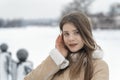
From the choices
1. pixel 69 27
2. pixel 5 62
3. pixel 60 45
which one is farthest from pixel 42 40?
pixel 69 27

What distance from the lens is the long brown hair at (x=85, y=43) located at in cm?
138

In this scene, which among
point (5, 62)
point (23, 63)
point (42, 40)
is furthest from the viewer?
point (42, 40)

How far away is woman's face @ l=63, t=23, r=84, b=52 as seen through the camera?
140 centimetres

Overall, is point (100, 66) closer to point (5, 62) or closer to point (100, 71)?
point (100, 71)

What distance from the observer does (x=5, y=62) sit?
306cm

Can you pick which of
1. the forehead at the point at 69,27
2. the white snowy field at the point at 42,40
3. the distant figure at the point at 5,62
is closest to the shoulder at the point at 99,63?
the forehead at the point at 69,27

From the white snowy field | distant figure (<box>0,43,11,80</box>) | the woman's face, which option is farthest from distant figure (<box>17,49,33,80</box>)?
the white snowy field

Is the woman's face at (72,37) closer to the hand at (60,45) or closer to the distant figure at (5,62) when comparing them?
the hand at (60,45)

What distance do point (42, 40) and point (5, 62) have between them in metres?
3.97

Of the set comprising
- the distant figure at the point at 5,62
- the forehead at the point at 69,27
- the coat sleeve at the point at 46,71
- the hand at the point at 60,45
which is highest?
the forehead at the point at 69,27

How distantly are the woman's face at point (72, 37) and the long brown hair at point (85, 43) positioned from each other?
0.01 metres

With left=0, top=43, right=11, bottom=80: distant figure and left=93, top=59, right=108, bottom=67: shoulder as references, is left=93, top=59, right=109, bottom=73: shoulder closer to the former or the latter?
left=93, top=59, right=108, bottom=67: shoulder

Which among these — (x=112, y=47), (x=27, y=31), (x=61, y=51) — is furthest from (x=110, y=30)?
(x=61, y=51)

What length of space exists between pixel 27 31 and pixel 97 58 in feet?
19.4
